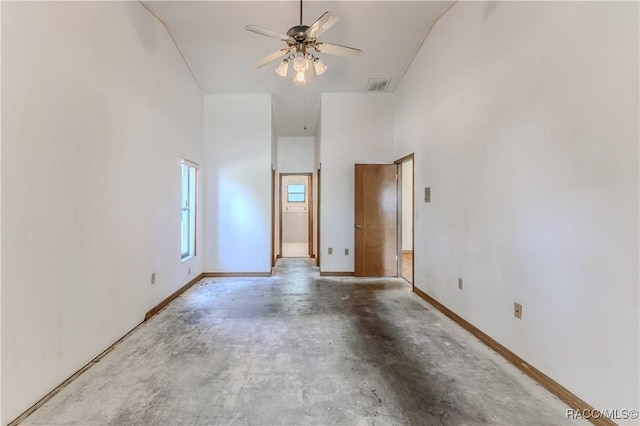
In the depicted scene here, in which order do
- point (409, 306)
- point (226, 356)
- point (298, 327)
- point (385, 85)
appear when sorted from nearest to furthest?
point (226, 356) → point (298, 327) → point (409, 306) → point (385, 85)

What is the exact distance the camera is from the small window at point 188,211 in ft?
14.5

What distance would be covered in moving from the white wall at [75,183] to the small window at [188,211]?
3.53 feet

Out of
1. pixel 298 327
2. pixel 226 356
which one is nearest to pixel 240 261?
pixel 298 327

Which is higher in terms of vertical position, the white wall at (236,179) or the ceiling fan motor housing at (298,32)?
the ceiling fan motor housing at (298,32)

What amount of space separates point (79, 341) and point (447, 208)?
3.66 m

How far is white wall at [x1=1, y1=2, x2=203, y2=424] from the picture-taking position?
1611 mm

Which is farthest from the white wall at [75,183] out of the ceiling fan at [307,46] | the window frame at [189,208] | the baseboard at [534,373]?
the baseboard at [534,373]

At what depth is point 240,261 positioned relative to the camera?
5.08m

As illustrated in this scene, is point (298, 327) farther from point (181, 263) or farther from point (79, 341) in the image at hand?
point (181, 263)

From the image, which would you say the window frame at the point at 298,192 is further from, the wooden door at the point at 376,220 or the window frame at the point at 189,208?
the window frame at the point at 189,208

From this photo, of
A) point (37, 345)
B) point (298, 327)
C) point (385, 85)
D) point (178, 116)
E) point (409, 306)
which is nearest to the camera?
point (37, 345)

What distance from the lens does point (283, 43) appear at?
11.9 ft

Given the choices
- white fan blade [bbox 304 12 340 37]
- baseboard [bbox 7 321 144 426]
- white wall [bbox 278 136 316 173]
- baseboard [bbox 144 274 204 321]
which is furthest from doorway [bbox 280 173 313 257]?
white fan blade [bbox 304 12 340 37]

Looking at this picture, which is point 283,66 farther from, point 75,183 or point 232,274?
point 232,274
